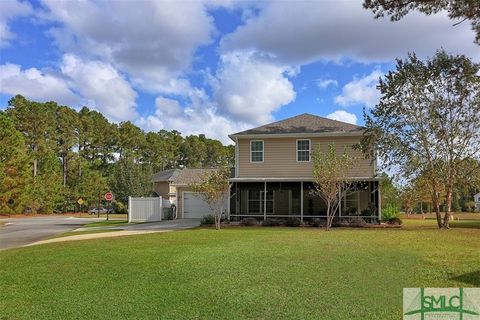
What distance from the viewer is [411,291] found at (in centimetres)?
520

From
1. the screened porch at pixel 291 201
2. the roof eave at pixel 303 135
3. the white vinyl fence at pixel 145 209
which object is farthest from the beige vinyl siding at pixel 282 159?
the white vinyl fence at pixel 145 209

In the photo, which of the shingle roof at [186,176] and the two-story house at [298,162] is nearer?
the two-story house at [298,162]

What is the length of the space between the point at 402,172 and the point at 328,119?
5790 mm

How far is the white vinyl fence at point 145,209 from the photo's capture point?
98.3 feet

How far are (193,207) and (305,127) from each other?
36.6 feet

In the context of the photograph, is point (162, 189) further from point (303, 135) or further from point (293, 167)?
point (303, 135)

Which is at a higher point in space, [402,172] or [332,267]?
[402,172]

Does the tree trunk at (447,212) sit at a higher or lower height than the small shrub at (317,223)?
higher

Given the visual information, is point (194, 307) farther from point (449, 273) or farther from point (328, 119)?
point (328, 119)

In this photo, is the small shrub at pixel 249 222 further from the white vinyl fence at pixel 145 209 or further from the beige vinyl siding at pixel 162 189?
the beige vinyl siding at pixel 162 189

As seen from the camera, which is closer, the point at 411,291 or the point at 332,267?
the point at 411,291

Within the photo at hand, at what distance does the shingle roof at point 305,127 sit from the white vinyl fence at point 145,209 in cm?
862

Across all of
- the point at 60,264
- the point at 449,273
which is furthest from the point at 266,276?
the point at 60,264
